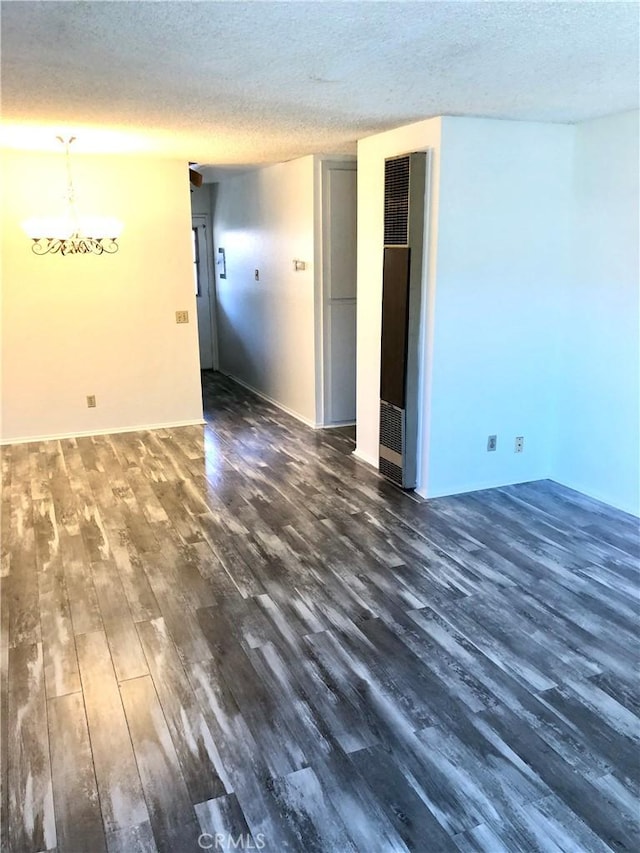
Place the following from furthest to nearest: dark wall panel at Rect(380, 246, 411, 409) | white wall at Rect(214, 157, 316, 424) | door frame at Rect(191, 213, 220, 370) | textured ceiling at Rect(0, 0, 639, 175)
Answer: door frame at Rect(191, 213, 220, 370), white wall at Rect(214, 157, 316, 424), dark wall panel at Rect(380, 246, 411, 409), textured ceiling at Rect(0, 0, 639, 175)

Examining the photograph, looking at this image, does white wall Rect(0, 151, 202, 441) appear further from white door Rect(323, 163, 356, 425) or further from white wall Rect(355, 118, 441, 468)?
white wall Rect(355, 118, 441, 468)

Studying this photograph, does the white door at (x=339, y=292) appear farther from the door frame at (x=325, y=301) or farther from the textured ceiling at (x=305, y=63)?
the textured ceiling at (x=305, y=63)

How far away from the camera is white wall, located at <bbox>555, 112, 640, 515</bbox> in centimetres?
389

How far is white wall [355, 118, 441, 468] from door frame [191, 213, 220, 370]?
425 cm

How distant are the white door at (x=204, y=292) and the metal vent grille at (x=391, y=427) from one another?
4701mm

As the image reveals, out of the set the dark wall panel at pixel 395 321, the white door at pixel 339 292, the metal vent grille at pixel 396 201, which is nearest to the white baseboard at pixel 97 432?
the white door at pixel 339 292

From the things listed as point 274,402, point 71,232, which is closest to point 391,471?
point 274,402

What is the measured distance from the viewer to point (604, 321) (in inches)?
163

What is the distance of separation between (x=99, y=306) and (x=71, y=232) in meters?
0.94

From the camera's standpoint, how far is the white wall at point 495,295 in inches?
156

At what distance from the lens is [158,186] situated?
5.69m

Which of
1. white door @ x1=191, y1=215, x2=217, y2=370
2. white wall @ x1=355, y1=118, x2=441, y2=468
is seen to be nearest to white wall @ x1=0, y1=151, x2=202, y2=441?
white wall @ x1=355, y1=118, x2=441, y2=468

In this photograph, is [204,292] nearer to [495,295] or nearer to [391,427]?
[391,427]

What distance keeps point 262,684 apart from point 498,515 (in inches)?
84.0
